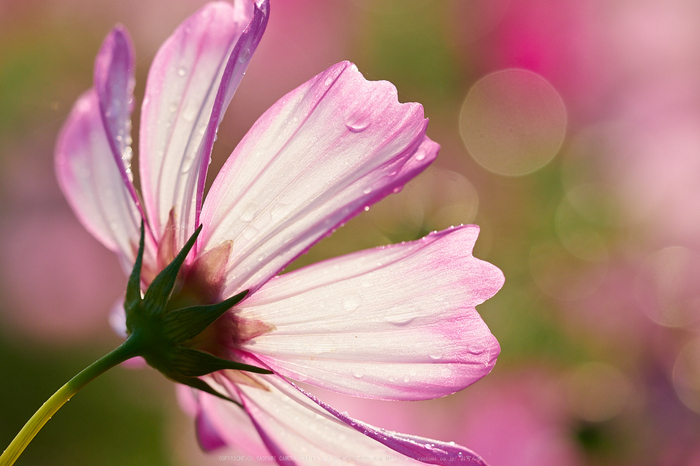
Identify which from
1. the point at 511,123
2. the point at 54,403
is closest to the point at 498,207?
the point at 511,123

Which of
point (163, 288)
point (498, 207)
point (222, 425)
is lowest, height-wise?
point (498, 207)

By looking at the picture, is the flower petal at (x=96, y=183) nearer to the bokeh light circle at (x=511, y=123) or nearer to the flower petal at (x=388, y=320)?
the flower petal at (x=388, y=320)

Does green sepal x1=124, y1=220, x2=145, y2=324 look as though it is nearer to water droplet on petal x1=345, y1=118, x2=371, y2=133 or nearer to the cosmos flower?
the cosmos flower

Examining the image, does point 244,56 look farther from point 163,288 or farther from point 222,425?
point 222,425

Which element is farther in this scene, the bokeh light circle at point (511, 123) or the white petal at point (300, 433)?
the bokeh light circle at point (511, 123)

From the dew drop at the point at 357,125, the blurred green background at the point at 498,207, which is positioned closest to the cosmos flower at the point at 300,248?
the dew drop at the point at 357,125
